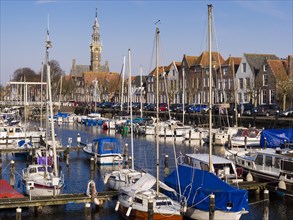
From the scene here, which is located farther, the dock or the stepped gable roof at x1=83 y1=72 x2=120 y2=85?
the stepped gable roof at x1=83 y1=72 x2=120 y2=85

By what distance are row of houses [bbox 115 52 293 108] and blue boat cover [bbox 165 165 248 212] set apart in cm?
4475

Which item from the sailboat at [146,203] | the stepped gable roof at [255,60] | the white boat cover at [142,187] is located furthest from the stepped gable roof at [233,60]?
the sailboat at [146,203]

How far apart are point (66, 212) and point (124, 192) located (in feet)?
14.1

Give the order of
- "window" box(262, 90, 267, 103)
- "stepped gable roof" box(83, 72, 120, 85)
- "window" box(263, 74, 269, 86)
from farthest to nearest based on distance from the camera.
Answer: "stepped gable roof" box(83, 72, 120, 85) < "window" box(262, 90, 267, 103) < "window" box(263, 74, 269, 86)

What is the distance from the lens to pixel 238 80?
97.5 metres

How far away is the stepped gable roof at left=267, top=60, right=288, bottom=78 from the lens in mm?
87312

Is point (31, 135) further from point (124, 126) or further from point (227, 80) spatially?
point (227, 80)

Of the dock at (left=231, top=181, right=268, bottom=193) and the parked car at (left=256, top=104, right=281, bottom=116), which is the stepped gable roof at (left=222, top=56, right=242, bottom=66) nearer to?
the parked car at (left=256, top=104, right=281, bottom=116)

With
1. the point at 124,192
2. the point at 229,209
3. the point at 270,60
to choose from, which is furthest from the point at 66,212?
the point at 270,60

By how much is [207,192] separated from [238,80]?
7423 cm

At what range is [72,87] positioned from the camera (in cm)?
16825

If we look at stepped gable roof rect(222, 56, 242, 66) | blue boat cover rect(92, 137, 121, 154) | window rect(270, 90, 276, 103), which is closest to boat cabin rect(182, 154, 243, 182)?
blue boat cover rect(92, 137, 121, 154)

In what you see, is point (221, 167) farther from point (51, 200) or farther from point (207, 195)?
point (51, 200)

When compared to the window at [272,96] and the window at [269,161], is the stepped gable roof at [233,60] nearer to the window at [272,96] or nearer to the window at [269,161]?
the window at [272,96]
